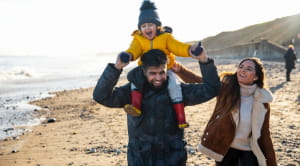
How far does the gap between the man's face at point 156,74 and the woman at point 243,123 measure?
1.63 ft

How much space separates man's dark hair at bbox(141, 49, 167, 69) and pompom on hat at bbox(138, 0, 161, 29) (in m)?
0.47

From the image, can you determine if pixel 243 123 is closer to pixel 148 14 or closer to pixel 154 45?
pixel 154 45

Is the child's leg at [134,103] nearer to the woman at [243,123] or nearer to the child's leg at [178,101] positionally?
the child's leg at [178,101]

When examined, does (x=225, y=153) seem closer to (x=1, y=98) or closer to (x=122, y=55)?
(x=122, y=55)

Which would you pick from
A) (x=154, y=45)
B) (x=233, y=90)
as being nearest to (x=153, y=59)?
(x=154, y=45)

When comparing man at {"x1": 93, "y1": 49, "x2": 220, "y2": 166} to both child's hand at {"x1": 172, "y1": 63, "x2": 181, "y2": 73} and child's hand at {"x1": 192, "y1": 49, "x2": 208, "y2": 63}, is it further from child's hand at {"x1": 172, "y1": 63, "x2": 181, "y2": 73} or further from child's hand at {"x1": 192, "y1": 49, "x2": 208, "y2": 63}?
child's hand at {"x1": 172, "y1": 63, "x2": 181, "y2": 73}

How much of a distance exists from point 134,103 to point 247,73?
4.56 ft

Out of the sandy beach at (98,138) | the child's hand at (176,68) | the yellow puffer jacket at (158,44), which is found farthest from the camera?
the sandy beach at (98,138)

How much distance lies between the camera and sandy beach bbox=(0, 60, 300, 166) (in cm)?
627

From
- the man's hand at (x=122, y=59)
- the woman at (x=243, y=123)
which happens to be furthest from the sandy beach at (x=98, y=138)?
the man's hand at (x=122, y=59)

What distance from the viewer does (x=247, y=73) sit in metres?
3.29

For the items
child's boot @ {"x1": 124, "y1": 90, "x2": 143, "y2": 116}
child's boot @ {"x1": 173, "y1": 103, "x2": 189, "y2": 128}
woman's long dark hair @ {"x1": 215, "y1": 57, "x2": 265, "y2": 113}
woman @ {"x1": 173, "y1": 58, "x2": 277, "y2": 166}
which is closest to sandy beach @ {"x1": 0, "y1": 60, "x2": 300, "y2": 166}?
woman @ {"x1": 173, "y1": 58, "x2": 277, "y2": 166}

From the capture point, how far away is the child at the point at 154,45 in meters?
2.71

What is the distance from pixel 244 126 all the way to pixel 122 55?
5.35ft
